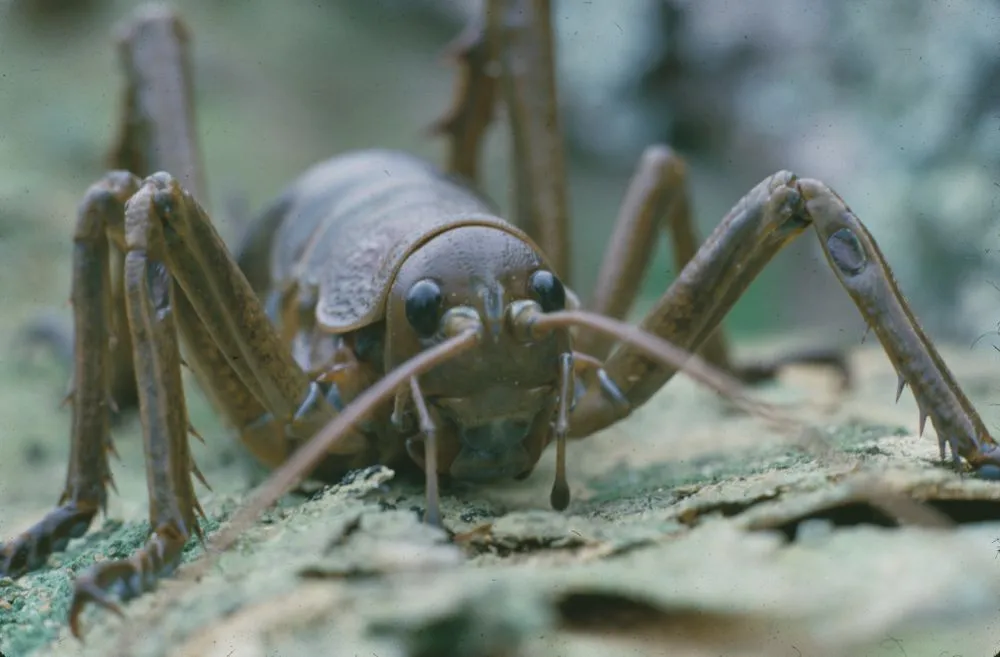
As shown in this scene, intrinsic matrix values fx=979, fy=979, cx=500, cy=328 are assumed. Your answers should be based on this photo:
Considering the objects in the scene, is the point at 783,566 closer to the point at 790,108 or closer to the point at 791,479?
the point at 791,479

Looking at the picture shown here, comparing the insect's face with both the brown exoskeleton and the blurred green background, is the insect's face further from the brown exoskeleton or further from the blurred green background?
the blurred green background

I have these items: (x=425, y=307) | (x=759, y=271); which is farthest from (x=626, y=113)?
(x=425, y=307)

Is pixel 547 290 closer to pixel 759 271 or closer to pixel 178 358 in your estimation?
pixel 759 271

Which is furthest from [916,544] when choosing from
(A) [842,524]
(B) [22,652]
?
(B) [22,652]

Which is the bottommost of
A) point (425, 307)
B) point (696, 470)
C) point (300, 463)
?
point (696, 470)

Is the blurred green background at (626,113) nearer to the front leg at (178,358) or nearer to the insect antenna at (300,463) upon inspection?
the front leg at (178,358)

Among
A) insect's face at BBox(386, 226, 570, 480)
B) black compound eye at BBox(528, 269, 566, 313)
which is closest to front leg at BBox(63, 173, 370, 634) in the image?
insect's face at BBox(386, 226, 570, 480)

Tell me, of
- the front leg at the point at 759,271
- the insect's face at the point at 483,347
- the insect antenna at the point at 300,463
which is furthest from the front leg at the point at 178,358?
the front leg at the point at 759,271
